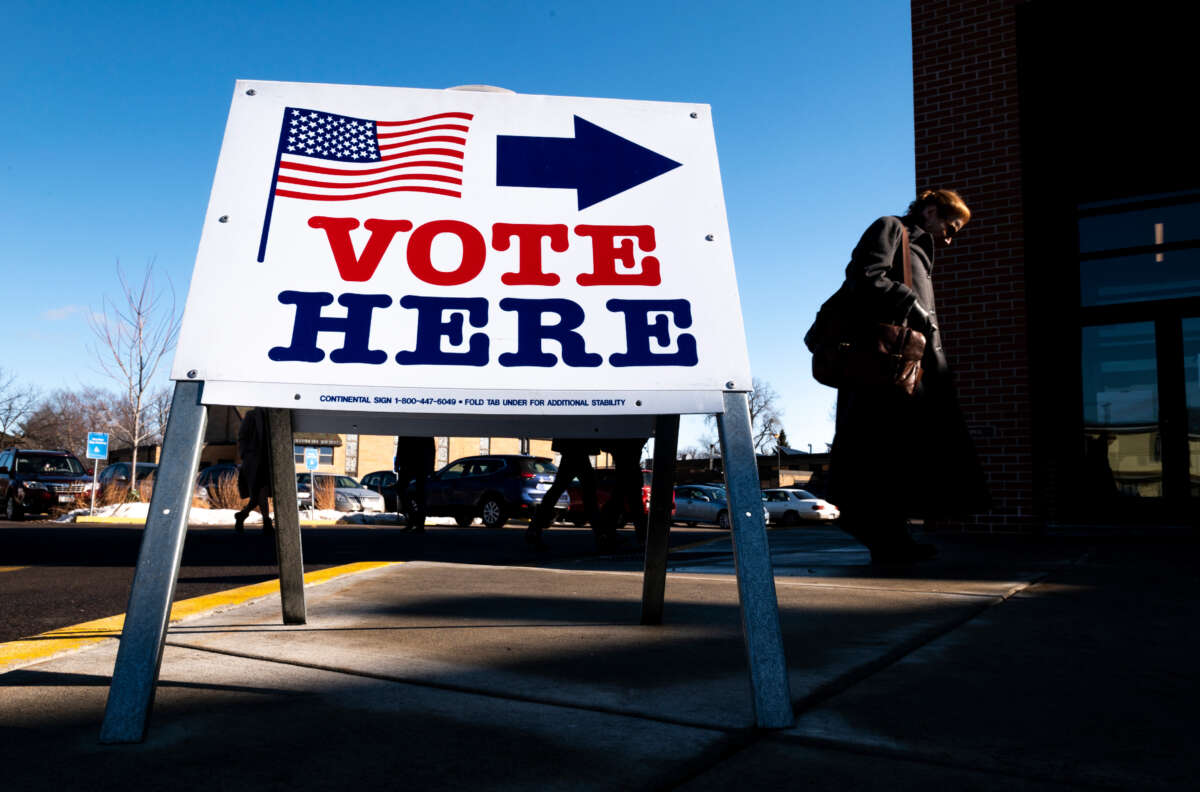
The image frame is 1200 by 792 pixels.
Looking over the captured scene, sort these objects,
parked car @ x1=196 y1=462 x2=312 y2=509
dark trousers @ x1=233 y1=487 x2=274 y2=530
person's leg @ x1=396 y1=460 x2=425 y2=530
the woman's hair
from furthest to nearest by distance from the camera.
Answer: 1. parked car @ x1=196 y1=462 x2=312 y2=509
2. person's leg @ x1=396 y1=460 x2=425 y2=530
3. dark trousers @ x1=233 y1=487 x2=274 y2=530
4. the woman's hair

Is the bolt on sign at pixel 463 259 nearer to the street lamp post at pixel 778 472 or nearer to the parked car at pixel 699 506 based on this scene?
the parked car at pixel 699 506

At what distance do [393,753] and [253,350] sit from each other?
89 cm

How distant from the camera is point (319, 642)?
260 cm

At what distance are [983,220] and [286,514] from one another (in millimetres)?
Result: 6679

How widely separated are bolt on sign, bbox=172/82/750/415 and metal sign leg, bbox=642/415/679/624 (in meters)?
0.77

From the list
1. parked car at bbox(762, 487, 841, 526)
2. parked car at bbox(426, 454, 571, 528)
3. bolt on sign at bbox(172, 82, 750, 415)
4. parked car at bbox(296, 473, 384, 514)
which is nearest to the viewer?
bolt on sign at bbox(172, 82, 750, 415)

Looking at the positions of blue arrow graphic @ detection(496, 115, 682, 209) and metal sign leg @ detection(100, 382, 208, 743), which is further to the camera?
blue arrow graphic @ detection(496, 115, 682, 209)

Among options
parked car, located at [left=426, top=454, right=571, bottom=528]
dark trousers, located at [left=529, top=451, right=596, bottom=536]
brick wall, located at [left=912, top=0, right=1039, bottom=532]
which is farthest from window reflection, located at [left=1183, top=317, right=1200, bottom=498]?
parked car, located at [left=426, top=454, right=571, bottom=528]

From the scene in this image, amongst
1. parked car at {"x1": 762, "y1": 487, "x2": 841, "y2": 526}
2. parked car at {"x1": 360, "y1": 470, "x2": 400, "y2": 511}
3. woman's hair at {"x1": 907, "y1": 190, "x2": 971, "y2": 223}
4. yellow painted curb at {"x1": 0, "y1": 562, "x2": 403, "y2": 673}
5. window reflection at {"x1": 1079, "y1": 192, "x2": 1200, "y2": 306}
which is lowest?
parked car at {"x1": 762, "y1": 487, "x2": 841, "y2": 526}

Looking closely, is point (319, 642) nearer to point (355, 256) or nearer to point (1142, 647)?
point (355, 256)

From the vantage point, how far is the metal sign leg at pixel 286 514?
8.26 feet

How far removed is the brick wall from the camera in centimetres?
714

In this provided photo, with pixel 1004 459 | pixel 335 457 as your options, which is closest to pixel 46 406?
pixel 335 457

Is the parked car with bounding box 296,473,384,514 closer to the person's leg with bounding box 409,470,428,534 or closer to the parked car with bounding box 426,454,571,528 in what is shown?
the parked car with bounding box 426,454,571,528
